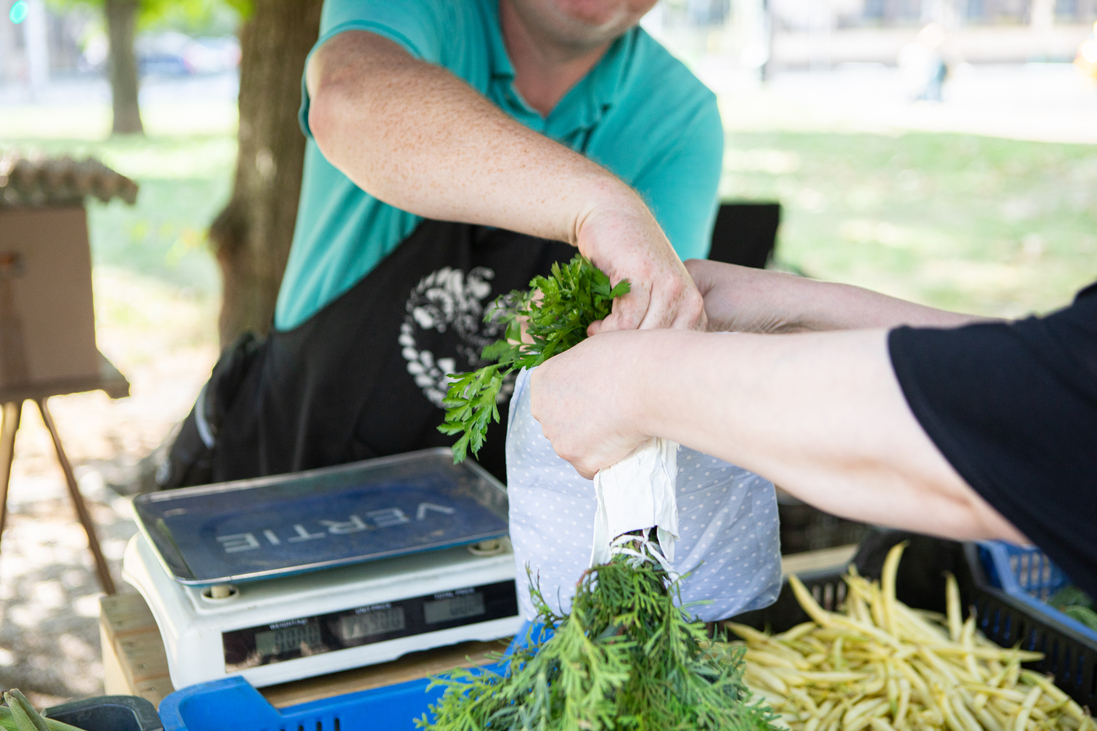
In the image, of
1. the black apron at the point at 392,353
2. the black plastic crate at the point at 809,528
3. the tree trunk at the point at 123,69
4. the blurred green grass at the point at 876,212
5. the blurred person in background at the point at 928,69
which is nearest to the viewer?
→ the black apron at the point at 392,353

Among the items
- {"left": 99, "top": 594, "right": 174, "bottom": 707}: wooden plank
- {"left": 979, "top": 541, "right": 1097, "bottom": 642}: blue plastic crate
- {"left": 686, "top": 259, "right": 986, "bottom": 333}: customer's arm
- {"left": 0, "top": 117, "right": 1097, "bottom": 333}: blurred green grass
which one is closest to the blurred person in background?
{"left": 0, "top": 117, "right": 1097, "bottom": 333}: blurred green grass

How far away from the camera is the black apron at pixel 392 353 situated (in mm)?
1924

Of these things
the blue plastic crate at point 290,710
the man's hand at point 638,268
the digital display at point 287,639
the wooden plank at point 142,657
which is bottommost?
the wooden plank at point 142,657

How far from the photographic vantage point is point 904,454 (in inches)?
31.3

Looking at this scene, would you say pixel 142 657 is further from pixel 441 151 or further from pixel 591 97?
pixel 591 97

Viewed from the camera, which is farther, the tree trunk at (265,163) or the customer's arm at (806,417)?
the tree trunk at (265,163)

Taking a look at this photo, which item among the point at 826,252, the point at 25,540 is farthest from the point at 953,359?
the point at 826,252

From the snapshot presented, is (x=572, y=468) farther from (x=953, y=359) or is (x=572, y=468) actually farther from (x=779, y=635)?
(x=779, y=635)

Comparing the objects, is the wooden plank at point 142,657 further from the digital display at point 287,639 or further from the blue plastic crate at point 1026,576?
the blue plastic crate at point 1026,576

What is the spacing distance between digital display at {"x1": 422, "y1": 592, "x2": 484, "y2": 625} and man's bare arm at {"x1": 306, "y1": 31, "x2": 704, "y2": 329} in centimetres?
59

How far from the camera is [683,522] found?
1.29m

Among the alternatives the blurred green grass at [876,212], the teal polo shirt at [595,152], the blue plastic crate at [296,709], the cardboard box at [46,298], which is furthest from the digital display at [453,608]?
the blurred green grass at [876,212]

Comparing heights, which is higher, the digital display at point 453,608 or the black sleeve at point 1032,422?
the black sleeve at point 1032,422

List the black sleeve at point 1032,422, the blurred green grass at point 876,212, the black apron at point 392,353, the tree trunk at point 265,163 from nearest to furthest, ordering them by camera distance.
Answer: the black sleeve at point 1032,422 → the black apron at point 392,353 → the tree trunk at point 265,163 → the blurred green grass at point 876,212
